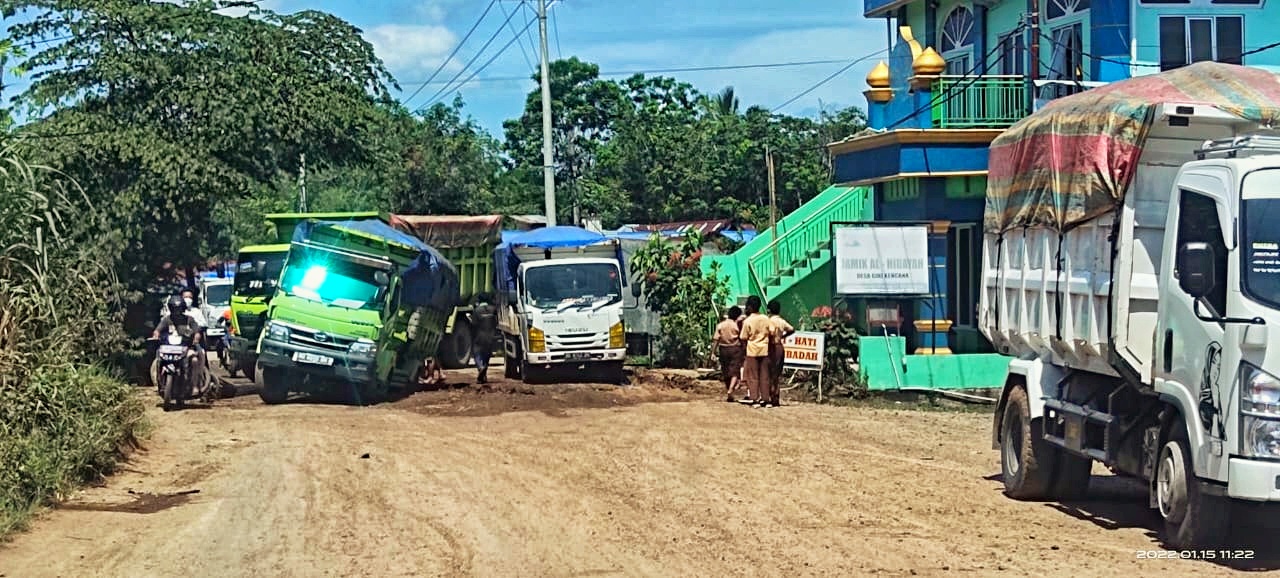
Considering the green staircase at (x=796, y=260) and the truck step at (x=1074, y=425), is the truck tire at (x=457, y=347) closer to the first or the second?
the green staircase at (x=796, y=260)

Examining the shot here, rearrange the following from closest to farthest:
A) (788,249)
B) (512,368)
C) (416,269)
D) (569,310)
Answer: (416,269) → (569,310) → (512,368) → (788,249)

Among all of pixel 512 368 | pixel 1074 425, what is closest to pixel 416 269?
pixel 512 368

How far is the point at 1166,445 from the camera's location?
956 cm

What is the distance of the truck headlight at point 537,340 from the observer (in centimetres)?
2484

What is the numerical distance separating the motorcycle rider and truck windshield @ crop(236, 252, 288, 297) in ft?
16.3

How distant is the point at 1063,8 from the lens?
25.2 m

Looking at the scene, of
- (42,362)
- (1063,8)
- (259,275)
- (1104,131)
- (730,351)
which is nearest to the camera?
(1104,131)

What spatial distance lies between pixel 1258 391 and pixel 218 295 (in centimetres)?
3786

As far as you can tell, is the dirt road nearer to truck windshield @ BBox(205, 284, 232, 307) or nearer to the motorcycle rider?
the motorcycle rider

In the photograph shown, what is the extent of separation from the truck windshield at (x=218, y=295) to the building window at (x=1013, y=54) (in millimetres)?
24703

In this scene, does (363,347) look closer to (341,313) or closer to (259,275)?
(341,313)

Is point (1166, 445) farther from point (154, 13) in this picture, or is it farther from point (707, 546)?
point (154, 13)

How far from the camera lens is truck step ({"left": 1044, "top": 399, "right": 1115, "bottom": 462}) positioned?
34.9ft

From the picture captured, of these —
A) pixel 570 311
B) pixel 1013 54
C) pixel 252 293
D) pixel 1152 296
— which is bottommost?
pixel 570 311
